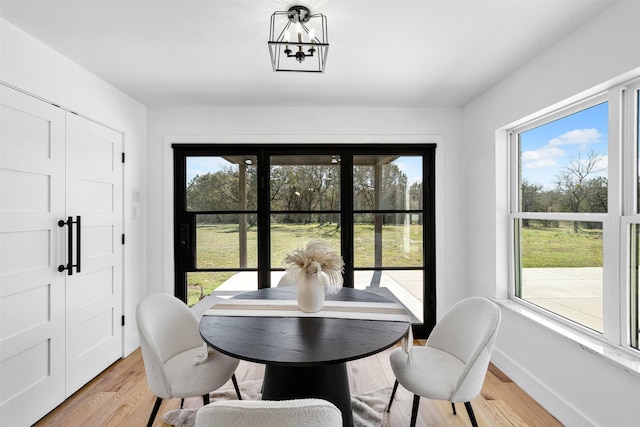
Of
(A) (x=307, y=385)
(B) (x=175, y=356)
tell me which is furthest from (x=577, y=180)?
(B) (x=175, y=356)

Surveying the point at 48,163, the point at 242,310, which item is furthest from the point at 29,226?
the point at 242,310

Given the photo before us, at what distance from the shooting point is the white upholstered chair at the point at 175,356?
1.69 meters

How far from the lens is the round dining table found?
1.41 m

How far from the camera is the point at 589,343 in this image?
6.50 feet

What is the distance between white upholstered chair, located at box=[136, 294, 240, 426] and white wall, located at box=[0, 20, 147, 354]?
1.36 m

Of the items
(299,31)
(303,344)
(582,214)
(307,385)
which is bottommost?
(307,385)

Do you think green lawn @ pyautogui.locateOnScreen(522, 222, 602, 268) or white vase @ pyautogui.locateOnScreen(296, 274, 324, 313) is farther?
green lawn @ pyautogui.locateOnScreen(522, 222, 602, 268)

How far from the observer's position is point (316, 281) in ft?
6.26

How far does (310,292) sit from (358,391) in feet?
3.58

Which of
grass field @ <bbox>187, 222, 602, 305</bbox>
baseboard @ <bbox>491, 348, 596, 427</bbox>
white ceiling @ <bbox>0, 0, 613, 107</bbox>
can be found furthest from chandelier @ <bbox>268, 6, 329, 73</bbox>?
baseboard @ <bbox>491, 348, 596, 427</bbox>

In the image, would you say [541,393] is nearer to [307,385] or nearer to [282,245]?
[307,385]

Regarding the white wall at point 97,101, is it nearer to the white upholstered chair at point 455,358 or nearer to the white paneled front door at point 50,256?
the white paneled front door at point 50,256

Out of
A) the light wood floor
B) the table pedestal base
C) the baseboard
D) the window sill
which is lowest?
the light wood floor

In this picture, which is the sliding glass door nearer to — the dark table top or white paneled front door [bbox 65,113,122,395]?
white paneled front door [bbox 65,113,122,395]
